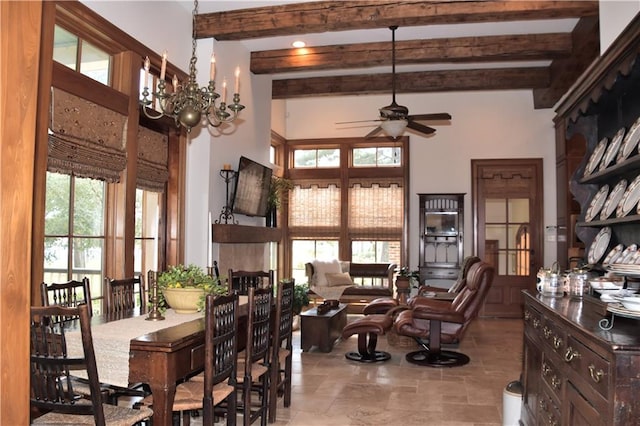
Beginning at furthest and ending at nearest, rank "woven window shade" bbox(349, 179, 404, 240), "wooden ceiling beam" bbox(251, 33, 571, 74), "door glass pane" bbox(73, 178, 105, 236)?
"woven window shade" bbox(349, 179, 404, 240) → "wooden ceiling beam" bbox(251, 33, 571, 74) → "door glass pane" bbox(73, 178, 105, 236)

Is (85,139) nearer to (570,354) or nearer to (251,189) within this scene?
(251,189)

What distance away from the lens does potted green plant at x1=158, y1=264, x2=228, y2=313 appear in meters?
3.49

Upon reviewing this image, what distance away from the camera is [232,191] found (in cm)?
650

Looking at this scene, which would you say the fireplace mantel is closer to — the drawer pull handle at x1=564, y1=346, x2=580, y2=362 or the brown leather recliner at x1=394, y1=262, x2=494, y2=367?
the brown leather recliner at x1=394, y1=262, x2=494, y2=367

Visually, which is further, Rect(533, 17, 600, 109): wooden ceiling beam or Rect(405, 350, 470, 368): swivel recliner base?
Rect(533, 17, 600, 109): wooden ceiling beam

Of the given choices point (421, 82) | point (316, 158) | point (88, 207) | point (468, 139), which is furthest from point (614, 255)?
point (316, 158)

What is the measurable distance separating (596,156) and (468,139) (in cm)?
596

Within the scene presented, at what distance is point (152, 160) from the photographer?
17.1 ft

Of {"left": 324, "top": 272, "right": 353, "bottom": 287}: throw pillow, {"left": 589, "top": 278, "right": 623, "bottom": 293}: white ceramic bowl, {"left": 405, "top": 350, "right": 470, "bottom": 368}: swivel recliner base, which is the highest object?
Answer: {"left": 589, "top": 278, "right": 623, "bottom": 293}: white ceramic bowl

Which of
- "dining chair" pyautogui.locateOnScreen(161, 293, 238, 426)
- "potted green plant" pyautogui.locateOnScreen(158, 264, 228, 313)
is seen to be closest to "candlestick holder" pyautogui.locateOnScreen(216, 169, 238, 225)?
"potted green plant" pyautogui.locateOnScreen(158, 264, 228, 313)

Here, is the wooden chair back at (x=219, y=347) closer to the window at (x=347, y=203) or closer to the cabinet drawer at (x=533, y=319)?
the cabinet drawer at (x=533, y=319)

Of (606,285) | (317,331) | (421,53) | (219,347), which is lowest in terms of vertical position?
(317,331)

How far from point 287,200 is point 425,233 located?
2678 millimetres

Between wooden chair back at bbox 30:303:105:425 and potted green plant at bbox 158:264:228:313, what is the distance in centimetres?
113
